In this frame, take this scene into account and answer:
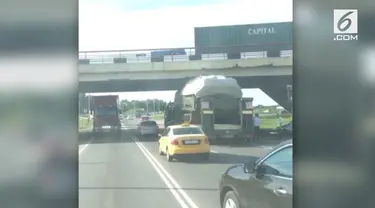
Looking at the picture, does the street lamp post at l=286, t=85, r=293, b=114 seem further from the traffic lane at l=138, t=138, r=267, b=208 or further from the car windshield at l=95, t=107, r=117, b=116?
the car windshield at l=95, t=107, r=117, b=116

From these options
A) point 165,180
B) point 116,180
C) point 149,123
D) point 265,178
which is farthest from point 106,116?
point 265,178

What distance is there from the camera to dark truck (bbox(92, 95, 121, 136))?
8.96ft

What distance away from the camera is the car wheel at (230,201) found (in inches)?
110

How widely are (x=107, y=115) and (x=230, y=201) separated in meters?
0.81

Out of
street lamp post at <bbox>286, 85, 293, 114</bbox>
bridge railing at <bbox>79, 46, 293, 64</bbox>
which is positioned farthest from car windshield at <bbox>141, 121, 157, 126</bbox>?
street lamp post at <bbox>286, 85, 293, 114</bbox>

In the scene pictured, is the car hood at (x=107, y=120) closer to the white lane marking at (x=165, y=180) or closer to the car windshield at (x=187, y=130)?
the white lane marking at (x=165, y=180)

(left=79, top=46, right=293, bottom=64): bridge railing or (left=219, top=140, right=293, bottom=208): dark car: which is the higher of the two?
(left=79, top=46, right=293, bottom=64): bridge railing

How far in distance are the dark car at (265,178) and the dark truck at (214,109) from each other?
0.17m

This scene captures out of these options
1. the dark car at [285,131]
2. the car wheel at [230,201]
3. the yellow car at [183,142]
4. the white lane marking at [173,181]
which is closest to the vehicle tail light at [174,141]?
the yellow car at [183,142]

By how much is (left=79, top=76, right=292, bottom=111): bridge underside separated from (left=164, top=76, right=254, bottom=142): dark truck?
51 mm

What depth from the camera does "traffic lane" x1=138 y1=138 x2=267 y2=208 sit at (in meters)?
2.74

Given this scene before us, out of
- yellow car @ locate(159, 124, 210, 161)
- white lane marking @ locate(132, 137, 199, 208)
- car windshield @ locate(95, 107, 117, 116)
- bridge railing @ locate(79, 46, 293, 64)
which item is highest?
bridge railing @ locate(79, 46, 293, 64)

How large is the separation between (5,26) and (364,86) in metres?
1.93

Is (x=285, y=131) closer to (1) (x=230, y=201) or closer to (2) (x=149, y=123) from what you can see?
(1) (x=230, y=201)
